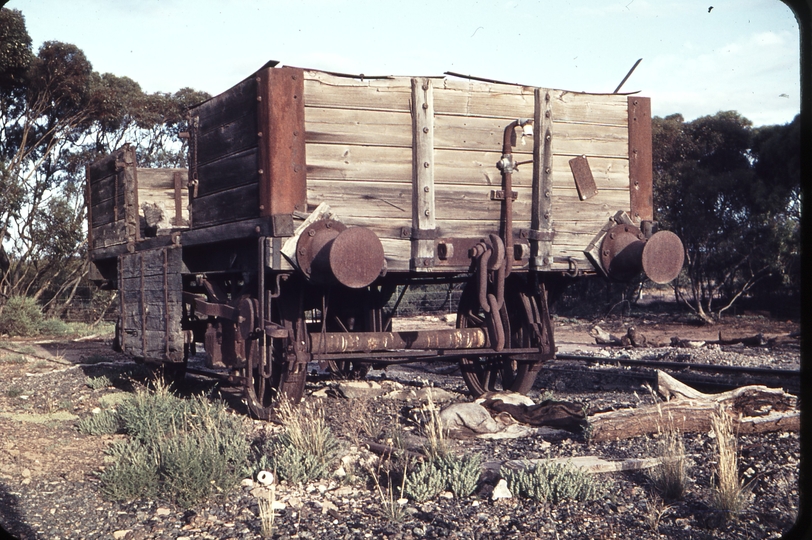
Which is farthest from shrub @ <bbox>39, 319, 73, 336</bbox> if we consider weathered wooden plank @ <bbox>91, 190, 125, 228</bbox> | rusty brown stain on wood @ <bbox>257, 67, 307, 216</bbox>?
rusty brown stain on wood @ <bbox>257, 67, 307, 216</bbox>

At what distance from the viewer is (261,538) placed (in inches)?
156

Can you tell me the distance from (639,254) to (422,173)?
2078mm

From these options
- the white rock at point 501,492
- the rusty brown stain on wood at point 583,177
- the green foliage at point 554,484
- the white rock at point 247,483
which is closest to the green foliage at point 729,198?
the rusty brown stain on wood at point 583,177

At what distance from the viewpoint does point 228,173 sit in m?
6.75

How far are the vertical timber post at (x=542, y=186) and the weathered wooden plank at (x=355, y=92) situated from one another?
4.26 ft

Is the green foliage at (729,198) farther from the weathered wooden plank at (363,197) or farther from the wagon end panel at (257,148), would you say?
the wagon end panel at (257,148)

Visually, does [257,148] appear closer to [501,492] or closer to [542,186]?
[542,186]

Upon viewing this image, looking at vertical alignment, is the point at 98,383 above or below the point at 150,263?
below

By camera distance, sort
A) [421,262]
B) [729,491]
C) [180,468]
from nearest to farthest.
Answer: [729,491], [180,468], [421,262]

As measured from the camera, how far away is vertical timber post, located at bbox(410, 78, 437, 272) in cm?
651

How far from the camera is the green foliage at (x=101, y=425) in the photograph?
22.3 ft

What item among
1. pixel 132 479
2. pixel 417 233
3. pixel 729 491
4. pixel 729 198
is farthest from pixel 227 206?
pixel 729 198

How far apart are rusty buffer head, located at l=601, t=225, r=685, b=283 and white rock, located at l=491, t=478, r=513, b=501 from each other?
2.70 meters

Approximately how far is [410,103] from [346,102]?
57 cm
